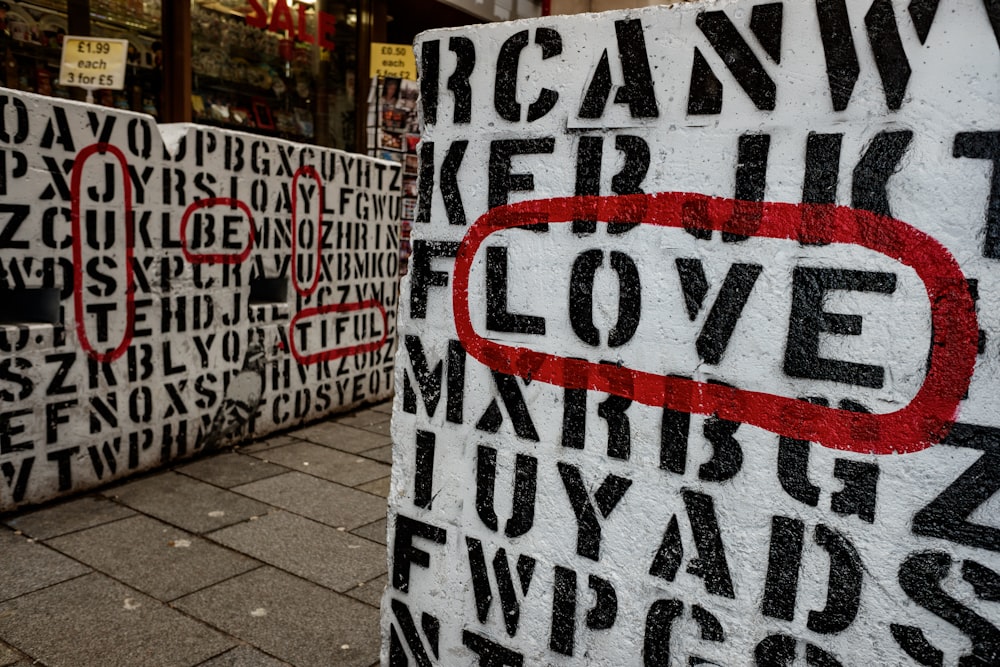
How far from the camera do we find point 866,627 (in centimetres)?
170

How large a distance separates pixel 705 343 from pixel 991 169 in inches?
26.7

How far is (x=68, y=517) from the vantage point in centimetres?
394

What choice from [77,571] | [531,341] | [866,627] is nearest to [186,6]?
[77,571]

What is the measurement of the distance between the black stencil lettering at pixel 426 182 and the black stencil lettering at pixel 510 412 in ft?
1.70

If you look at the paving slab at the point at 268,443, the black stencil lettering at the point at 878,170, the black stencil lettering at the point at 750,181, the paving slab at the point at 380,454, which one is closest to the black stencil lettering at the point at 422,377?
the black stencil lettering at the point at 750,181

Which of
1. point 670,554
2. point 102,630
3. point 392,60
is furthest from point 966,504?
point 392,60

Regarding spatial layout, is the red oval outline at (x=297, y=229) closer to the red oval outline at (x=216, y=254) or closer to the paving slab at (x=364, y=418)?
the red oval outline at (x=216, y=254)

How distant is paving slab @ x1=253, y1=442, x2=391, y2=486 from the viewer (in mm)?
4743

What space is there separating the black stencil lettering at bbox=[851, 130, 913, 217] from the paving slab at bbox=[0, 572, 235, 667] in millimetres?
2595

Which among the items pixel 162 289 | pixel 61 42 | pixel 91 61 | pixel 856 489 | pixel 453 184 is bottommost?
pixel 856 489

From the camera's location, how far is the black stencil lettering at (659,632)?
6.33 feet

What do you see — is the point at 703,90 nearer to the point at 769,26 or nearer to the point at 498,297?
the point at 769,26

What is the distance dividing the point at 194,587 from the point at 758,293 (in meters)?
2.69

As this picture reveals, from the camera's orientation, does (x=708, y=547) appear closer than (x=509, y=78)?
Yes
